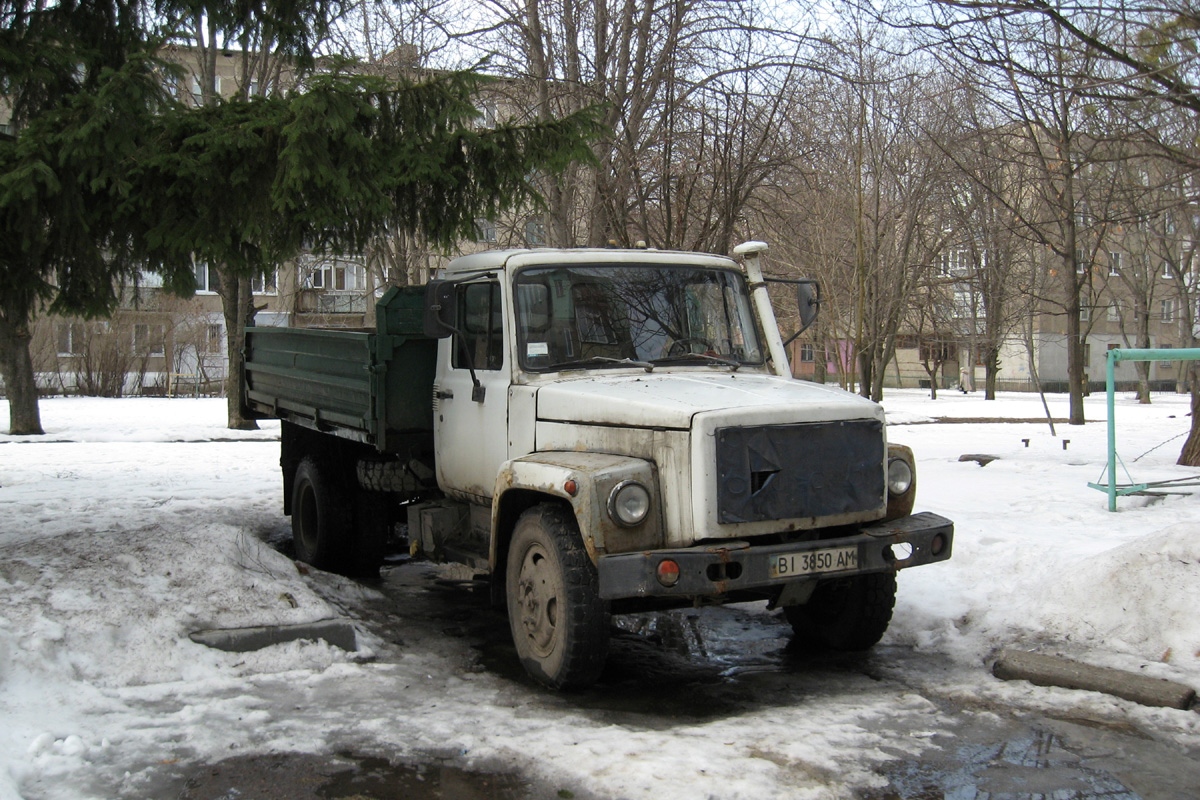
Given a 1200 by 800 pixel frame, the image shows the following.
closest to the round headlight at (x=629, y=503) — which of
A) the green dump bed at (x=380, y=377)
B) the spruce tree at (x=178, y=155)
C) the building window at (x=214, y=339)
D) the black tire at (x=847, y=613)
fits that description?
the black tire at (x=847, y=613)

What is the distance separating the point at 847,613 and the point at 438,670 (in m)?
2.35

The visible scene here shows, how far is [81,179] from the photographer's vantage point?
254 inches

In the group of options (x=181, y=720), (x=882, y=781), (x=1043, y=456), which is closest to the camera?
(x=882, y=781)

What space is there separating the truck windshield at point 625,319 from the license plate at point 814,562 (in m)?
1.56

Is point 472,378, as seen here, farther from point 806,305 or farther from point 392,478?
point 806,305

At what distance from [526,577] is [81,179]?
3.68 metres

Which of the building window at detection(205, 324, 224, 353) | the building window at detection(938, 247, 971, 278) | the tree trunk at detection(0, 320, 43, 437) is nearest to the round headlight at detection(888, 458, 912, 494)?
the tree trunk at detection(0, 320, 43, 437)

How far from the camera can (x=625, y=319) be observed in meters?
6.29

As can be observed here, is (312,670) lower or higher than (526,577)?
lower

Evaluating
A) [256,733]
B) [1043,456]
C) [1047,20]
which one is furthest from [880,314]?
[256,733]

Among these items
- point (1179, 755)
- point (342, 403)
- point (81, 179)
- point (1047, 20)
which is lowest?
point (1179, 755)

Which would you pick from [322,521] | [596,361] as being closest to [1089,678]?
[596,361]

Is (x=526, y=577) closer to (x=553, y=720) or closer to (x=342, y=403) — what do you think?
(x=553, y=720)

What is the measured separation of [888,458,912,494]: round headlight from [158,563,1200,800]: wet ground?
1021 mm
